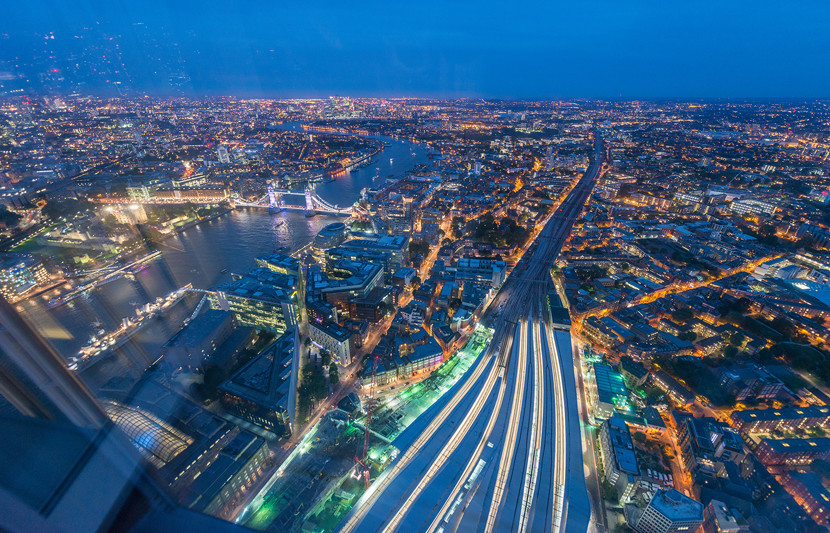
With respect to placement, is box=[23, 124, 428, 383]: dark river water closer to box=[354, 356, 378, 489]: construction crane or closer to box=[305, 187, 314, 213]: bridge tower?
box=[305, 187, 314, 213]: bridge tower

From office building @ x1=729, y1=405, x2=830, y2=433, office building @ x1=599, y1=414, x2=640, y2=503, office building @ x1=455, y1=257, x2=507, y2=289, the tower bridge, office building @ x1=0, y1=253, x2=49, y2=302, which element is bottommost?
office building @ x1=729, y1=405, x2=830, y2=433

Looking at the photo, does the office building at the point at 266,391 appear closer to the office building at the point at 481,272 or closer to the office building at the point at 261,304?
the office building at the point at 261,304

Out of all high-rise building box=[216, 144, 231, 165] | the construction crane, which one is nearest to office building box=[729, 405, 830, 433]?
the construction crane

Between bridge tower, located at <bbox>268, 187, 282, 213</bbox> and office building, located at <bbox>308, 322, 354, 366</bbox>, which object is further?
bridge tower, located at <bbox>268, 187, 282, 213</bbox>

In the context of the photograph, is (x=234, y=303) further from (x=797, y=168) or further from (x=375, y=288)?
(x=797, y=168)

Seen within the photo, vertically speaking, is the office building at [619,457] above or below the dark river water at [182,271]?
below

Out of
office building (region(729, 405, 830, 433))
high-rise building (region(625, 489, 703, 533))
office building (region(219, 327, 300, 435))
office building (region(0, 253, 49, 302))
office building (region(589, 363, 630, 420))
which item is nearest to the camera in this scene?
high-rise building (region(625, 489, 703, 533))

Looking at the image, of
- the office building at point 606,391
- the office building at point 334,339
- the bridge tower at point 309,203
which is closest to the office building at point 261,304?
the office building at point 334,339

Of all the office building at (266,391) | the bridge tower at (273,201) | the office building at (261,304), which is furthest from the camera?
the bridge tower at (273,201)
